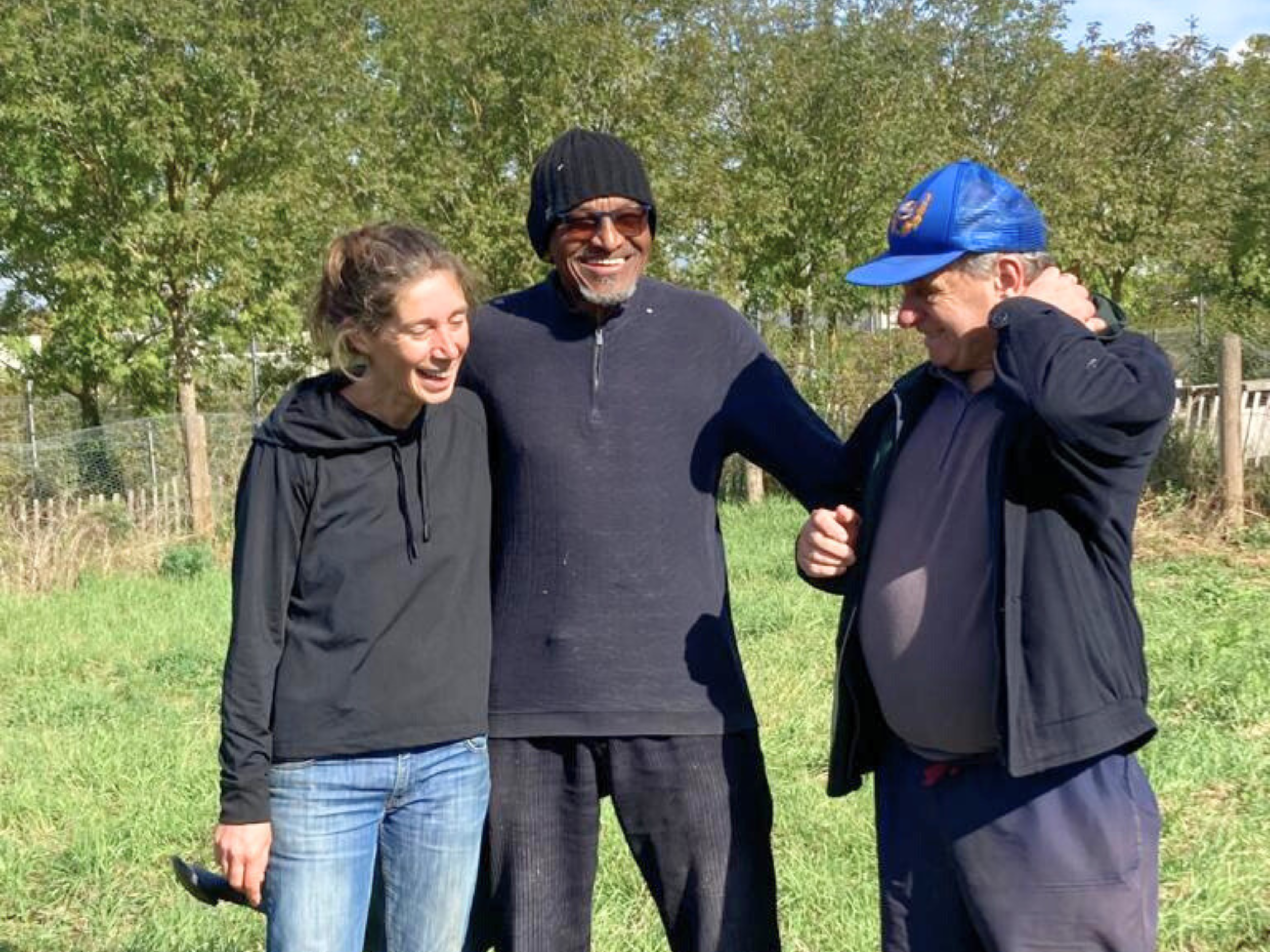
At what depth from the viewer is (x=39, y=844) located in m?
5.11

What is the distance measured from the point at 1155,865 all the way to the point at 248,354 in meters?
16.6

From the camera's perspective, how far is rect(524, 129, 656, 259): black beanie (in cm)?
284

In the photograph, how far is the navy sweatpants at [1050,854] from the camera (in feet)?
7.68

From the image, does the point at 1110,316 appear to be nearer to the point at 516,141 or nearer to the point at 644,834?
the point at 644,834

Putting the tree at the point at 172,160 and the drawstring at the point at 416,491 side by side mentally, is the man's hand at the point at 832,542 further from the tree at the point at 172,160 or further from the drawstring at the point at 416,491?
the tree at the point at 172,160

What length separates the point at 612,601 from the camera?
286cm

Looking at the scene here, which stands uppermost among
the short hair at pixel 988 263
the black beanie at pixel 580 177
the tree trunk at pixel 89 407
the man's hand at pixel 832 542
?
the tree trunk at pixel 89 407

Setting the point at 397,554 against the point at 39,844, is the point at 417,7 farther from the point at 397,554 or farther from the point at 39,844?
the point at 397,554

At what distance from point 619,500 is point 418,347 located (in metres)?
0.55

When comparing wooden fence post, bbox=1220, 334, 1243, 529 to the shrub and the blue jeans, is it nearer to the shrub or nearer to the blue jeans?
the shrub

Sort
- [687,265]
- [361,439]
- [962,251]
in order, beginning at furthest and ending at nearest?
[687,265], [361,439], [962,251]

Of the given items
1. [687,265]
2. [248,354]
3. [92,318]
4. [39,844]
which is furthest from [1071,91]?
[39,844]

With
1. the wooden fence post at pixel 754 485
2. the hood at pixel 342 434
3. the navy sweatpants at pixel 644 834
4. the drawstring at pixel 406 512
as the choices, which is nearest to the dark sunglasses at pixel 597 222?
the hood at pixel 342 434

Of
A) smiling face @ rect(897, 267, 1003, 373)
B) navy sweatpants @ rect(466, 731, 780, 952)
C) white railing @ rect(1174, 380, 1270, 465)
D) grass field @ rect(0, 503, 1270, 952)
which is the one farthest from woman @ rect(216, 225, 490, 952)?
white railing @ rect(1174, 380, 1270, 465)
